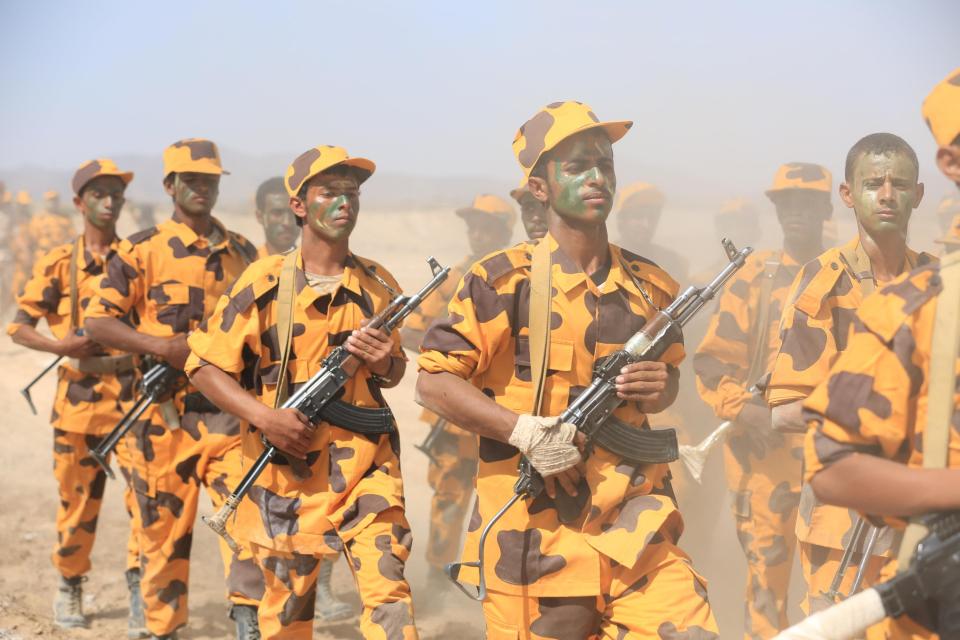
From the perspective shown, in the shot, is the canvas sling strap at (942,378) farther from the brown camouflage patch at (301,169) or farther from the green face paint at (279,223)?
the green face paint at (279,223)

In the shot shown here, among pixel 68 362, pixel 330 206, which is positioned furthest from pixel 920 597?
pixel 68 362

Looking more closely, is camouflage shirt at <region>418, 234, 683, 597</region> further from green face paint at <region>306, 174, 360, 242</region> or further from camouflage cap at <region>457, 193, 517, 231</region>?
camouflage cap at <region>457, 193, 517, 231</region>

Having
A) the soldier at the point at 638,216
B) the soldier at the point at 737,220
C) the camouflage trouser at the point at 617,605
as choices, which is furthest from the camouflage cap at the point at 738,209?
the camouflage trouser at the point at 617,605

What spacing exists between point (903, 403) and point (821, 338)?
208 centimetres

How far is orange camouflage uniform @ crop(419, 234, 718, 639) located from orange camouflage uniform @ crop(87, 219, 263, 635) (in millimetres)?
2903

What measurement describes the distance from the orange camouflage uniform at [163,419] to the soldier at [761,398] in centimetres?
285

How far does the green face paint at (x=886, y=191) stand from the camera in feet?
15.4

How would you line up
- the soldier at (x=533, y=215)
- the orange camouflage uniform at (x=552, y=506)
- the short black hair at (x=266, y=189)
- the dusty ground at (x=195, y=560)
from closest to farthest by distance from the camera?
the orange camouflage uniform at (x=552, y=506) → the soldier at (x=533, y=215) → the dusty ground at (x=195, y=560) → the short black hair at (x=266, y=189)

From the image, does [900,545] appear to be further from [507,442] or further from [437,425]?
[437,425]

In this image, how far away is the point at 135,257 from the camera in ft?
23.4

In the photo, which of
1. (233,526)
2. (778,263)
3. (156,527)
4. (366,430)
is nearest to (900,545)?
(366,430)

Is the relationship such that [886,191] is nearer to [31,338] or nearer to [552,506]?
[552,506]

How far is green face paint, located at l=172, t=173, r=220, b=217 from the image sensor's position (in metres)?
7.36

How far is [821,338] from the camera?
478 cm
